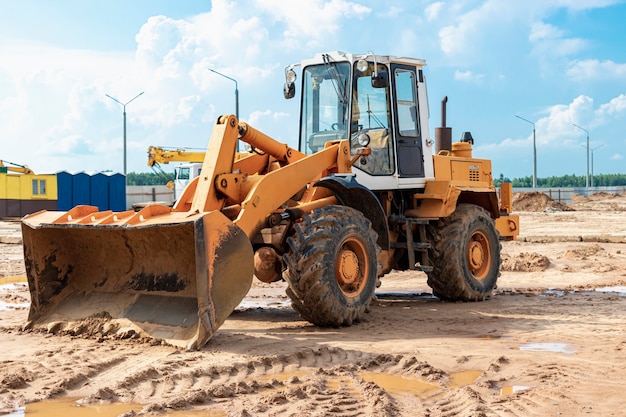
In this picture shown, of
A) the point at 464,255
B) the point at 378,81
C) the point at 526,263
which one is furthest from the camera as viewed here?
the point at 526,263

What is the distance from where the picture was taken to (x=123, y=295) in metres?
8.09

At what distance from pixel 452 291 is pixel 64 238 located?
17.0 ft

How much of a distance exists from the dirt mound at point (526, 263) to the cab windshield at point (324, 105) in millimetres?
6475

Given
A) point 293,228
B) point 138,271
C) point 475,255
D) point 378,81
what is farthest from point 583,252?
point 138,271

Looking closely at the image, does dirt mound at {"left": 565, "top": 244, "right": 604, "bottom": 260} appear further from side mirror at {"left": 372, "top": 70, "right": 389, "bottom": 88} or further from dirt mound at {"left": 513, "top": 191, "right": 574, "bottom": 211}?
dirt mound at {"left": 513, "top": 191, "right": 574, "bottom": 211}

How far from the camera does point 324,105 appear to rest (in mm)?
10195

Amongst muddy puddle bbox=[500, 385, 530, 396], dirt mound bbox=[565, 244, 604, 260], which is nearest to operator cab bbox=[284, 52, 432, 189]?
muddy puddle bbox=[500, 385, 530, 396]

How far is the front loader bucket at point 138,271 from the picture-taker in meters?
6.92

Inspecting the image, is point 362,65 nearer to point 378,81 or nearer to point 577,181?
point 378,81

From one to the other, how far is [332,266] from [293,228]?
563 mm

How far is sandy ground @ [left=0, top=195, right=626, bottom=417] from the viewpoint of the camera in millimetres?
5359

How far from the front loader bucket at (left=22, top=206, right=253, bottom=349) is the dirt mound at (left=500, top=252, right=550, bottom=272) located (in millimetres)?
8986

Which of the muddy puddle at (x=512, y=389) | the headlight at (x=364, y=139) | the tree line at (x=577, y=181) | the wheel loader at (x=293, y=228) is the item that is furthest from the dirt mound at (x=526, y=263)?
the tree line at (x=577, y=181)

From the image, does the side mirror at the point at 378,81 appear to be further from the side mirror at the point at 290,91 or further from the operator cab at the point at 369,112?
the side mirror at the point at 290,91
